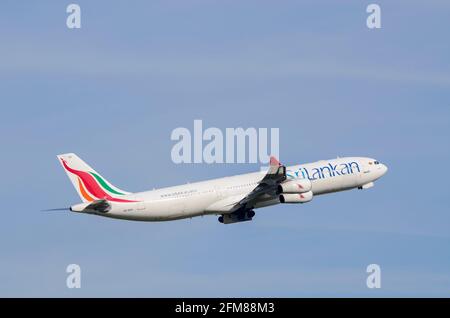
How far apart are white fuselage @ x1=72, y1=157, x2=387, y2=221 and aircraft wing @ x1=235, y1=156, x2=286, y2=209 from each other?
0.69 metres

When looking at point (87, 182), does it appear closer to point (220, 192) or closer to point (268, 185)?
point (220, 192)

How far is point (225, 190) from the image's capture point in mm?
107438

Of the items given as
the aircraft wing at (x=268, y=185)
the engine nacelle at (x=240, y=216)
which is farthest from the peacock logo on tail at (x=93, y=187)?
the engine nacelle at (x=240, y=216)

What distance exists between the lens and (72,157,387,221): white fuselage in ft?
337

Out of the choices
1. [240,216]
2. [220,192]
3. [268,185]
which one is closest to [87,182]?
[220,192]

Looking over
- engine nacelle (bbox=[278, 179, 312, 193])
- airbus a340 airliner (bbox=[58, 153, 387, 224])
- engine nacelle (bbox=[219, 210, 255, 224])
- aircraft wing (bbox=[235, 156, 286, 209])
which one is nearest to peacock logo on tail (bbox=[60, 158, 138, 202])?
airbus a340 airliner (bbox=[58, 153, 387, 224])

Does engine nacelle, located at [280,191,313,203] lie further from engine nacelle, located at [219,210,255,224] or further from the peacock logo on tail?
the peacock logo on tail

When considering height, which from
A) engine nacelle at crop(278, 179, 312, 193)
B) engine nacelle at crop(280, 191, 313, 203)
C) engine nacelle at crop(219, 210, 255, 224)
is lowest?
engine nacelle at crop(219, 210, 255, 224)

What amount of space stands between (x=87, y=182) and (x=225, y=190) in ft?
41.1

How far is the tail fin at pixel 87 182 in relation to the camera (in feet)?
336
